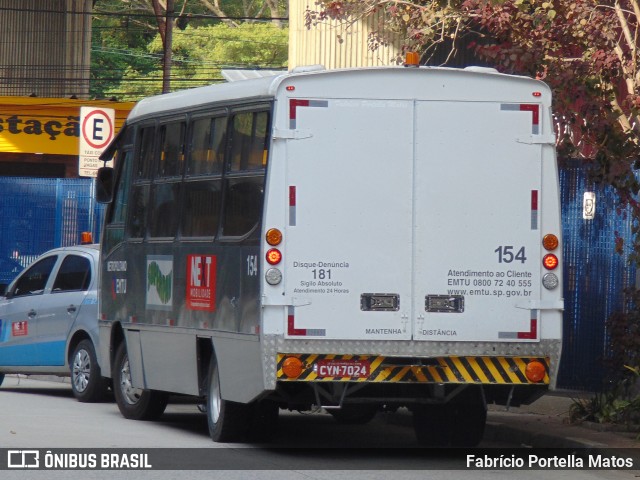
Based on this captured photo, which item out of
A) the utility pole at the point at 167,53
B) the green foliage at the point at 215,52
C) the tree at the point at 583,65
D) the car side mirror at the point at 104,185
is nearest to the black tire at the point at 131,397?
the car side mirror at the point at 104,185

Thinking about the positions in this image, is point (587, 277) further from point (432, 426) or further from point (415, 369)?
point (415, 369)

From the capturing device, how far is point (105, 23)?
5819 centimetres

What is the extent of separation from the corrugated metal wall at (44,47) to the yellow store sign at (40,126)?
8.10 feet

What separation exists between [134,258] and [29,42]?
32.0 metres

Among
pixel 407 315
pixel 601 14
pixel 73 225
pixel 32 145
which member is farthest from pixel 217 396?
pixel 32 145

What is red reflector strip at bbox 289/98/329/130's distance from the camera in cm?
1066

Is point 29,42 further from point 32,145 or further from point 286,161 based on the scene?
point 286,161

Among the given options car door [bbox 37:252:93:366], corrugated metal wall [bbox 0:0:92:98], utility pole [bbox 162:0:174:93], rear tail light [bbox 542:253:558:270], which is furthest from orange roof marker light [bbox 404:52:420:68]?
corrugated metal wall [bbox 0:0:92:98]

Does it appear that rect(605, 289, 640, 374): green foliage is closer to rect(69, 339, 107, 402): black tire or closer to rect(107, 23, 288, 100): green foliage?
rect(69, 339, 107, 402): black tire

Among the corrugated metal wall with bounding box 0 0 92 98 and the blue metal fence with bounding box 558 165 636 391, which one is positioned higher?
the corrugated metal wall with bounding box 0 0 92 98

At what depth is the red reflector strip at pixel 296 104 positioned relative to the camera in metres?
10.7

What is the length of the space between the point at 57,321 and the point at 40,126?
84.0 feet

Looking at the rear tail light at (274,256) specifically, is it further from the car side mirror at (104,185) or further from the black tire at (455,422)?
the car side mirror at (104,185)

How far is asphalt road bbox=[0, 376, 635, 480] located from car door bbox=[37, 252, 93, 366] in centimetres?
117
